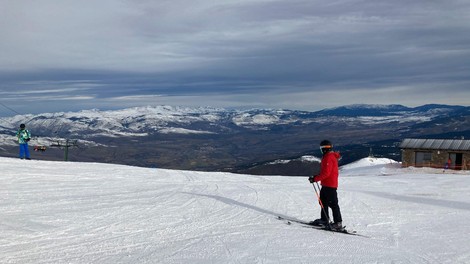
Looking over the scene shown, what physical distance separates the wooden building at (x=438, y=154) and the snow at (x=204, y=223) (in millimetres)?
30218

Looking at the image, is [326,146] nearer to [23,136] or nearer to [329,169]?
[329,169]

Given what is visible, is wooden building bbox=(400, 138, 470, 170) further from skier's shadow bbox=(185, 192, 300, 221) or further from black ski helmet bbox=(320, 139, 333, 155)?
black ski helmet bbox=(320, 139, 333, 155)

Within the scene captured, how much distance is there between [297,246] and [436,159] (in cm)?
4256

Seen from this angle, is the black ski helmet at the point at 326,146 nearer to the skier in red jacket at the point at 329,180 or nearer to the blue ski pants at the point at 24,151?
the skier in red jacket at the point at 329,180

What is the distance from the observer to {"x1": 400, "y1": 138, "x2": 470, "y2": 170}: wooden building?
149 ft

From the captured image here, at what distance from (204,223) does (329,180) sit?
118 inches

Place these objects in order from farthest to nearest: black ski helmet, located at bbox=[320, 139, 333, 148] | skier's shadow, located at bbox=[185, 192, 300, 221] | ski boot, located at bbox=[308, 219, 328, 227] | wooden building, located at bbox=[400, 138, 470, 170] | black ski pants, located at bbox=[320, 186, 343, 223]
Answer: wooden building, located at bbox=[400, 138, 470, 170], skier's shadow, located at bbox=[185, 192, 300, 221], ski boot, located at bbox=[308, 219, 328, 227], black ski pants, located at bbox=[320, 186, 343, 223], black ski helmet, located at bbox=[320, 139, 333, 148]

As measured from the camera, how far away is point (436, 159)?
152 ft

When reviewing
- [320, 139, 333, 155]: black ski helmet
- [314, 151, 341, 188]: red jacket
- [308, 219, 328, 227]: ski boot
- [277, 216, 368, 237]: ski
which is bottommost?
[277, 216, 368, 237]: ski

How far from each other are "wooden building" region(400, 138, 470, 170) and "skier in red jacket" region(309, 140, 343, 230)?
39043 millimetres

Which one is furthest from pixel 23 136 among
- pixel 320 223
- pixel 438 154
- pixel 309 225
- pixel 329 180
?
pixel 438 154

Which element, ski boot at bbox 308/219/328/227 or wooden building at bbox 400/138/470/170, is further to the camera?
wooden building at bbox 400/138/470/170

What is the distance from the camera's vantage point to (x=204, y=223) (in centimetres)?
1036

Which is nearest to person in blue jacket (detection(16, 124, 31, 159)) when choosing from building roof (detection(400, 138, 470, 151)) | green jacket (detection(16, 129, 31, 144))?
green jacket (detection(16, 129, 31, 144))
